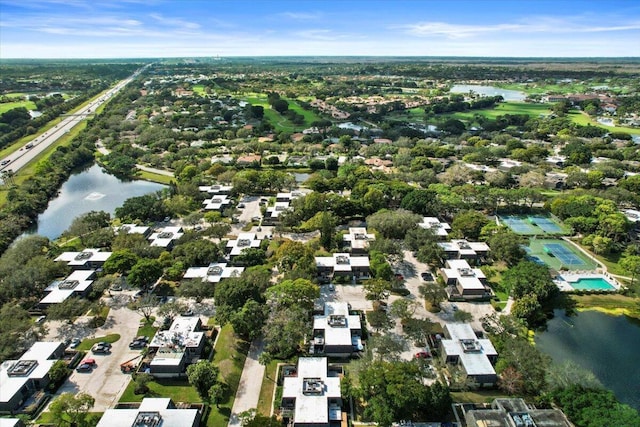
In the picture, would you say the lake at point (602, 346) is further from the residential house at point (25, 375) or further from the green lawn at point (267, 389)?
the residential house at point (25, 375)

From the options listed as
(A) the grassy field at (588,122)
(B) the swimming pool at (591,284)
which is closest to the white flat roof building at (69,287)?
(B) the swimming pool at (591,284)

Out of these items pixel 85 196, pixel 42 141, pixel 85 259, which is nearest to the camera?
pixel 85 259

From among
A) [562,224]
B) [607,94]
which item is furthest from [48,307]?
[607,94]

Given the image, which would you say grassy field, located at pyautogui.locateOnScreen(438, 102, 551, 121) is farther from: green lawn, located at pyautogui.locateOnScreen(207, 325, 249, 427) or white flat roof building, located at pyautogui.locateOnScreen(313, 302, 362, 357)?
green lawn, located at pyautogui.locateOnScreen(207, 325, 249, 427)

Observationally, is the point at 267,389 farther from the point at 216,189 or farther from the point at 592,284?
the point at 216,189

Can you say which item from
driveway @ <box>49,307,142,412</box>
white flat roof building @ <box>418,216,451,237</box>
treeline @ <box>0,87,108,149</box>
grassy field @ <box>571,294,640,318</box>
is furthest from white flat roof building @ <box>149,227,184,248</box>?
treeline @ <box>0,87,108,149</box>

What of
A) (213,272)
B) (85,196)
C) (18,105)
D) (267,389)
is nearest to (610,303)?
(267,389)

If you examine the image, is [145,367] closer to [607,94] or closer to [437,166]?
[437,166]
